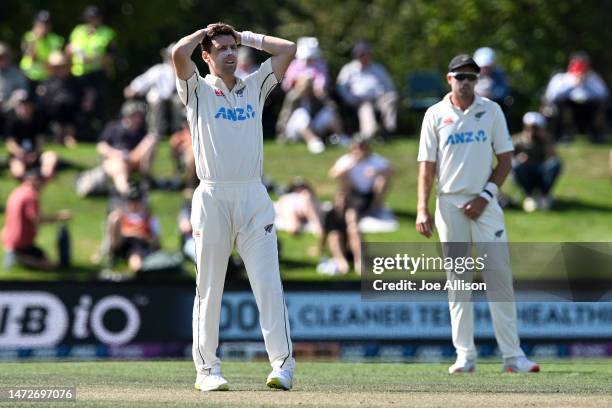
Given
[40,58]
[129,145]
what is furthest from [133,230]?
[40,58]

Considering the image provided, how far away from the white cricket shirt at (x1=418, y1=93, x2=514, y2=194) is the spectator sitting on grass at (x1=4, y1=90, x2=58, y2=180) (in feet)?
34.6

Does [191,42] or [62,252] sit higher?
[191,42]

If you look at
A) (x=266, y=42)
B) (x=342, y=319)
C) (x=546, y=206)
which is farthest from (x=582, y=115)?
(x=266, y=42)

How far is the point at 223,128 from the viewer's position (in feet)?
30.6

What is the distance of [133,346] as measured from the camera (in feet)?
50.2

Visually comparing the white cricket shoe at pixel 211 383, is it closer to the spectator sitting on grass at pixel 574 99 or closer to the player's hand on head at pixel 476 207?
the player's hand on head at pixel 476 207

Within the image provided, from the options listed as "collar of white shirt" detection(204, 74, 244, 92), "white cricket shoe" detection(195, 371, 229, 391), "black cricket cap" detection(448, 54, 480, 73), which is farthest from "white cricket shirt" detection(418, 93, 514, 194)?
"white cricket shoe" detection(195, 371, 229, 391)

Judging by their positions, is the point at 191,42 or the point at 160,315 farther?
the point at 160,315

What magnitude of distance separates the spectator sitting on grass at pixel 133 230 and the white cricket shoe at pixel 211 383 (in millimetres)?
9138

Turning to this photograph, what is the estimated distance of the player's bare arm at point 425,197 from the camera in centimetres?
1119

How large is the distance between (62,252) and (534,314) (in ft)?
22.0

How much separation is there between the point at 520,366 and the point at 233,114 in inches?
133

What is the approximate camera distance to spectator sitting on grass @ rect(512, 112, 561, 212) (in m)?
21.2

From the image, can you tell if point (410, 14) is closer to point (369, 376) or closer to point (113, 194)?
point (113, 194)
